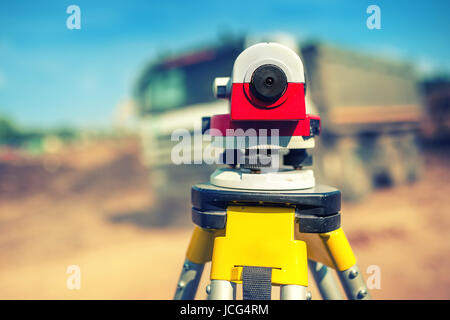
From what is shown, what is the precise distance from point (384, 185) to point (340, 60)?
3.08 m

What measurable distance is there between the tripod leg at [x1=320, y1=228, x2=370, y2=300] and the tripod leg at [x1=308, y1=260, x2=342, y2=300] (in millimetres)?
180

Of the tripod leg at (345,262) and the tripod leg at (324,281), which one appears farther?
the tripod leg at (324,281)

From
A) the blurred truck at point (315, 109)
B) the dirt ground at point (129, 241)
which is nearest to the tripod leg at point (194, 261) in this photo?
the dirt ground at point (129, 241)

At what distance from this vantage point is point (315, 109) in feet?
16.7

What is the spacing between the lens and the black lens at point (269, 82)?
1.05 m

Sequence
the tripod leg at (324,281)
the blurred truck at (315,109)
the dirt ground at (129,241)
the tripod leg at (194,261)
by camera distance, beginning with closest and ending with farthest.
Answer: the tripod leg at (194,261)
the tripod leg at (324,281)
the dirt ground at (129,241)
the blurred truck at (315,109)

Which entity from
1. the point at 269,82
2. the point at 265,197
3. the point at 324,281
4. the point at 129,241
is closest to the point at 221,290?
the point at 265,197

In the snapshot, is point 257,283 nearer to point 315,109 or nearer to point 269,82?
point 269,82

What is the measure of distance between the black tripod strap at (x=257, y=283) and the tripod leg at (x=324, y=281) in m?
0.47

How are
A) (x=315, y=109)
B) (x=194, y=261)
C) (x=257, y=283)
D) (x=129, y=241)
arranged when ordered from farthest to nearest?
(x=315, y=109) → (x=129, y=241) → (x=194, y=261) → (x=257, y=283)

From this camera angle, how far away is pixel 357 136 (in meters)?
5.97

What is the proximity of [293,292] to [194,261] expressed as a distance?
1.46ft

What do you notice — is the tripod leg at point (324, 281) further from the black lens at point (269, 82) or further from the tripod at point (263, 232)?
the black lens at point (269, 82)

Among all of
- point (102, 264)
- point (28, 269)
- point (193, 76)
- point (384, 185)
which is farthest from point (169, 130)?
point (384, 185)
